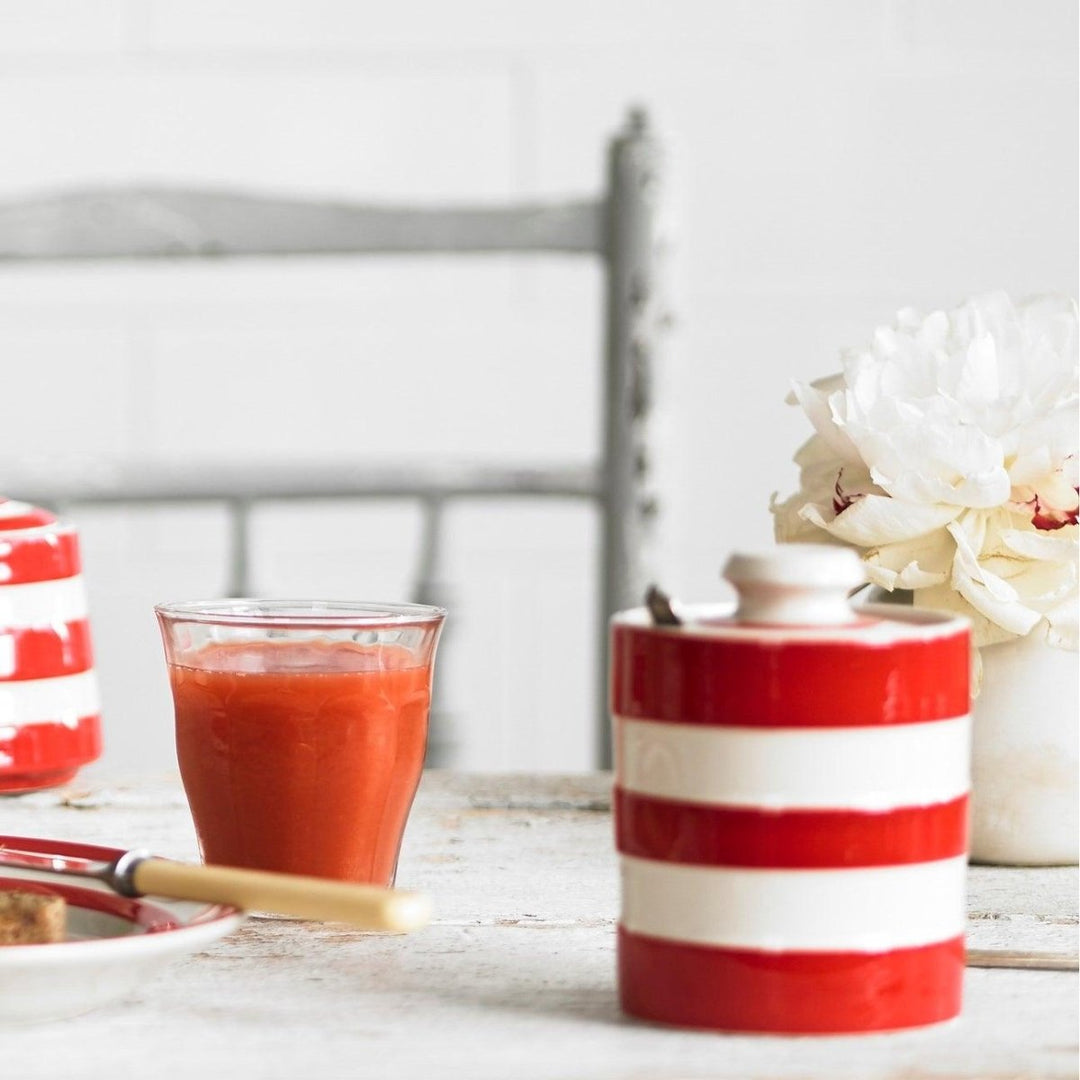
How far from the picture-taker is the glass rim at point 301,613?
618 mm

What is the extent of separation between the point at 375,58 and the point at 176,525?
1.75ft

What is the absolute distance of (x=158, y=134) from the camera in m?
1.88

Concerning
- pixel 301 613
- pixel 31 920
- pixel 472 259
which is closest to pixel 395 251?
pixel 472 259

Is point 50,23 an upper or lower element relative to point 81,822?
upper

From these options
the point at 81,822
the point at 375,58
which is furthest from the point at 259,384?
the point at 81,822

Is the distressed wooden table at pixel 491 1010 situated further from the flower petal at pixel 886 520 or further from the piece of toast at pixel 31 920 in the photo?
the flower petal at pixel 886 520

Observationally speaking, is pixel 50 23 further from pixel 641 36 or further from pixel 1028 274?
pixel 1028 274

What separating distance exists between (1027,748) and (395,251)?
2.43 ft

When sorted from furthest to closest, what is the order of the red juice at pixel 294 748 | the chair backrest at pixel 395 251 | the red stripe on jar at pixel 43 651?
the chair backrest at pixel 395 251, the red stripe on jar at pixel 43 651, the red juice at pixel 294 748

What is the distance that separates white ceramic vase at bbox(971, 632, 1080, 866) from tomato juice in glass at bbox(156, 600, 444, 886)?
223 millimetres

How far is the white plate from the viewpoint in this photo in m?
0.45

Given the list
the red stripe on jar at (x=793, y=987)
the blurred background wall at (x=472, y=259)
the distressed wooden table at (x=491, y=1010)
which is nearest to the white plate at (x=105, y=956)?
the distressed wooden table at (x=491, y=1010)

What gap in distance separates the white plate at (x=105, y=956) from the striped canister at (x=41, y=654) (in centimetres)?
28

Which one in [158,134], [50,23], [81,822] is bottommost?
[81,822]
